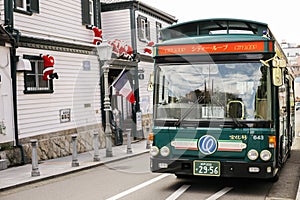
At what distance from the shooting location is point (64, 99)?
16.0m

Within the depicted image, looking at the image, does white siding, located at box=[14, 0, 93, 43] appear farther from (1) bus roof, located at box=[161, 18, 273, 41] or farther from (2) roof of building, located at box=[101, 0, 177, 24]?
(1) bus roof, located at box=[161, 18, 273, 41]

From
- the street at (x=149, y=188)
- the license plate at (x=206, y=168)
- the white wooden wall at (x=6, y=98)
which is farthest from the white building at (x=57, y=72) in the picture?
the license plate at (x=206, y=168)

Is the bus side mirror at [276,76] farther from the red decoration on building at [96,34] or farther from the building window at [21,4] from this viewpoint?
the red decoration on building at [96,34]

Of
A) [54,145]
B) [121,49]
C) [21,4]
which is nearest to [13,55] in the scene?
[21,4]

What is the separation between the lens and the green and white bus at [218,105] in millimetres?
7777

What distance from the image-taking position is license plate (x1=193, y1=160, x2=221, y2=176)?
7938 millimetres

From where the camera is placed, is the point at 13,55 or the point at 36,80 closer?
the point at 13,55

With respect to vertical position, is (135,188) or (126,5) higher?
(126,5)

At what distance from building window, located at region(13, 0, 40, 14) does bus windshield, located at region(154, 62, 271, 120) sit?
7.34m

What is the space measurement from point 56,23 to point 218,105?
31.7 ft

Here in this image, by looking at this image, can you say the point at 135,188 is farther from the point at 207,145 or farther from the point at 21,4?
the point at 21,4

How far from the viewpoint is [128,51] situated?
69.2 ft

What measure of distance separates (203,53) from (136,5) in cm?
1444

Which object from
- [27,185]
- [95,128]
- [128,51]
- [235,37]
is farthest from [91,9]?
[235,37]
